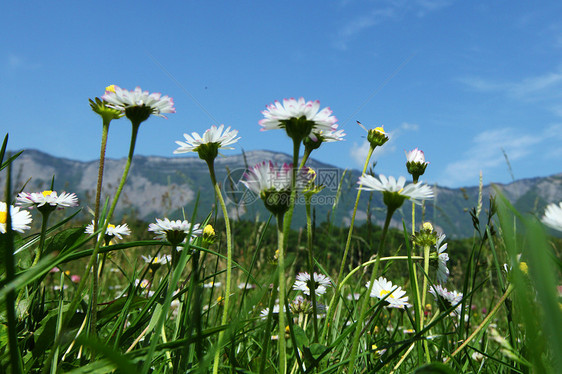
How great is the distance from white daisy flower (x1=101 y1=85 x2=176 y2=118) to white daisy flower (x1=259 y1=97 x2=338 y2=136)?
0.24 meters

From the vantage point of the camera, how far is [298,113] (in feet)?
2.69

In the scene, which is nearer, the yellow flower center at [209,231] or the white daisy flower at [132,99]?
the white daisy flower at [132,99]

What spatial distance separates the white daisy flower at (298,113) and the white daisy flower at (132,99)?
24 cm

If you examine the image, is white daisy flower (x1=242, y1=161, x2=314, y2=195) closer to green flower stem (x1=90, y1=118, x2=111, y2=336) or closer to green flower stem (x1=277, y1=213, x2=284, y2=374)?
green flower stem (x1=277, y1=213, x2=284, y2=374)

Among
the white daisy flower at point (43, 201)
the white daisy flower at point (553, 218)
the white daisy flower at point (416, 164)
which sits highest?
the white daisy flower at point (416, 164)

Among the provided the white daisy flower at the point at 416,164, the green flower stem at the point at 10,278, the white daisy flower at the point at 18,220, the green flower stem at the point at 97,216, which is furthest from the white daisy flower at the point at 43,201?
the white daisy flower at the point at 416,164

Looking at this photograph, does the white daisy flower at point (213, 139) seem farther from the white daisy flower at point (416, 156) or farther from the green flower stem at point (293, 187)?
the white daisy flower at point (416, 156)

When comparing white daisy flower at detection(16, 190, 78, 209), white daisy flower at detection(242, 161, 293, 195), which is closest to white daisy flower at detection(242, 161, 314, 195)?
white daisy flower at detection(242, 161, 293, 195)

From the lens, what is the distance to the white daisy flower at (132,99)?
87 centimetres

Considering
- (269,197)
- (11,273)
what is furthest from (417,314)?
(11,273)

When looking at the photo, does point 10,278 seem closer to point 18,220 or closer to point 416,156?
point 18,220

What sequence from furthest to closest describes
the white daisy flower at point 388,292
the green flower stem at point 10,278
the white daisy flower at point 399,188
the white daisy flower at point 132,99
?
the white daisy flower at point 388,292 → the white daisy flower at point 132,99 → the white daisy flower at point 399,188 → the green flower stem at point 10,278

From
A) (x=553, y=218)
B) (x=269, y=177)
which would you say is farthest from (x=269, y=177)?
(x=553, y=218)

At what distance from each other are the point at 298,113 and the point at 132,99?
0.37 metres
